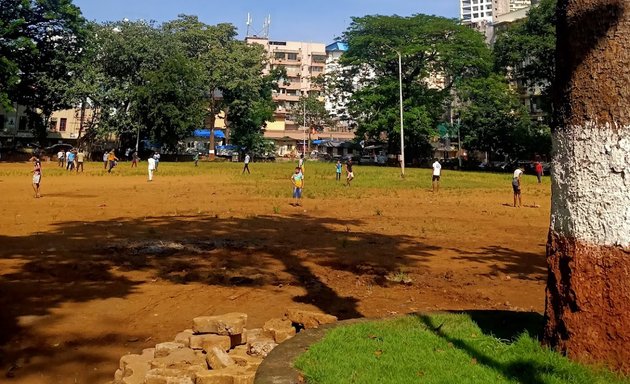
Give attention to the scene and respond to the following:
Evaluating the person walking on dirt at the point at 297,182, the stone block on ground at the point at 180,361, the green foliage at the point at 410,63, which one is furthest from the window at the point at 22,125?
the stone block on ground at the point at 180,361

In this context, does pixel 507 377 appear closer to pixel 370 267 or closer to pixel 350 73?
pixel 370 267

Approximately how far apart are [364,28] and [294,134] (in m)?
37.9

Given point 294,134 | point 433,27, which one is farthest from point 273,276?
point 294,134

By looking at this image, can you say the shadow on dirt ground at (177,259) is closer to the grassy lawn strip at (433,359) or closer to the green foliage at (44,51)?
the grassy lawn strip at (433,359)

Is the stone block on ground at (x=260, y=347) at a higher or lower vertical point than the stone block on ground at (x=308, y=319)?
lower

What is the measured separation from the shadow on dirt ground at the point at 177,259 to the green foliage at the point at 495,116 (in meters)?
39.7

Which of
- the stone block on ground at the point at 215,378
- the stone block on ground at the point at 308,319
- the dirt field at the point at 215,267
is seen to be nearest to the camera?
the stone block on ground at the point at 215,378

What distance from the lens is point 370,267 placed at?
29.9ft

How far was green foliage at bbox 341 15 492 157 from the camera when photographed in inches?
1961

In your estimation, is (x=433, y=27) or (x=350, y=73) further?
(x=350, y=73)

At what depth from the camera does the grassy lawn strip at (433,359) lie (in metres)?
3.21

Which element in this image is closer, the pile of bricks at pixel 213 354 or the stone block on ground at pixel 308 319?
the pile of bricks at pixel 213 354

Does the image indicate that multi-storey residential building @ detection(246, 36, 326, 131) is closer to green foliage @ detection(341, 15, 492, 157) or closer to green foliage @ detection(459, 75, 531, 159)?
green foliage @ detection(341, 15, 492, 157)

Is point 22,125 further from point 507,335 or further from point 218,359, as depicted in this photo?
point 507,335
